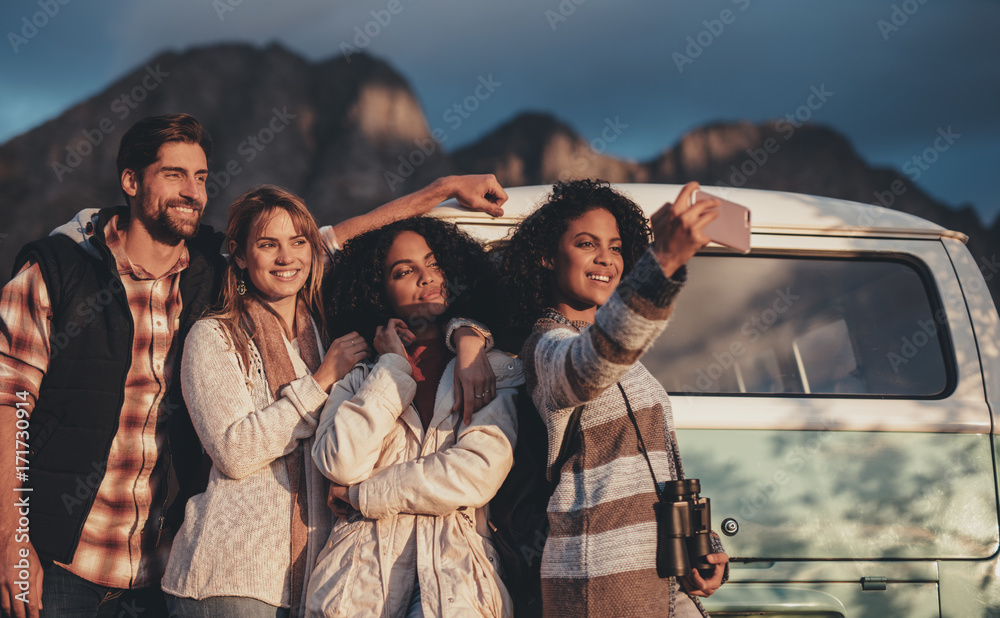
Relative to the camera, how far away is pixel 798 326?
325cm

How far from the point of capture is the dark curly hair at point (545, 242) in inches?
98.6

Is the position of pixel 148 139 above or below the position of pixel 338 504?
above

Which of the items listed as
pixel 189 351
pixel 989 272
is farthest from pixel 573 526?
pixel 989 272

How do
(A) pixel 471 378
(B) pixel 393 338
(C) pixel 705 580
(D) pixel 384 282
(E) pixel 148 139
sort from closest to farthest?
(C) pixel 705 580 → (A) pixel 471 378 → (B) pixel 393 338 → (D) pixel 384 282 → (E) pixel 148 139

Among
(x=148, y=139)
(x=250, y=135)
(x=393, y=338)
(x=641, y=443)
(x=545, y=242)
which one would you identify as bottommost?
(x=641, y=443)

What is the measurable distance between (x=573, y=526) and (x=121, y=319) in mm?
1708

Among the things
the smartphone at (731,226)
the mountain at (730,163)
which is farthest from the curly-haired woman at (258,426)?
the mountain at (730,163)

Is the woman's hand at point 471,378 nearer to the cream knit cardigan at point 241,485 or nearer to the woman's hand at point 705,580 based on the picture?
the cream knit cardigan at point 241,485

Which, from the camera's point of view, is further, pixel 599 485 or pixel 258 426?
pixel 258 426

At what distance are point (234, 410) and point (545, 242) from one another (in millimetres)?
1148

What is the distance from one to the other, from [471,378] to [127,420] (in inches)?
49.0

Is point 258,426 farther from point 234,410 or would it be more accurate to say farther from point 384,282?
point 384,282

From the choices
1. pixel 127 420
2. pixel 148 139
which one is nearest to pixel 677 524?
pixel 127 420

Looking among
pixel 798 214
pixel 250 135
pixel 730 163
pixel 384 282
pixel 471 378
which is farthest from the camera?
pixel 730 163
